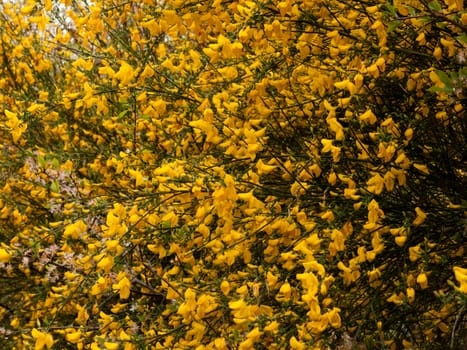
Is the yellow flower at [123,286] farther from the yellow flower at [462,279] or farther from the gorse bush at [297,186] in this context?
the yellow flower at [462,279]

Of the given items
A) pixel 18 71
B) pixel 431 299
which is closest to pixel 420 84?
pixel 431 299

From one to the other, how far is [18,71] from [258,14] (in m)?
3.41

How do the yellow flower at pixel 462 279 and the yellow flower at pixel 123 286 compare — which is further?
the yellow flower at pixel 123 286

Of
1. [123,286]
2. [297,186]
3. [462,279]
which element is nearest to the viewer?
[462,279]

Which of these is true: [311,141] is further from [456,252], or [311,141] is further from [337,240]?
[456,252]

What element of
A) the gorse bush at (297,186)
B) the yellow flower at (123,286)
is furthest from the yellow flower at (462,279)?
the yellow flower at (123,286)

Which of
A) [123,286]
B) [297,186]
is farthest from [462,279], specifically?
[123,286]

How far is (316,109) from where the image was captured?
2.88 meters

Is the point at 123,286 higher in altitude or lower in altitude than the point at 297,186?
lower

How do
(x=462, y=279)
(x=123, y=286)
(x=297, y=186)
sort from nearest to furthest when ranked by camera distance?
(x=462, y=279)
(x=123, y=286)
(x=297, y=186)

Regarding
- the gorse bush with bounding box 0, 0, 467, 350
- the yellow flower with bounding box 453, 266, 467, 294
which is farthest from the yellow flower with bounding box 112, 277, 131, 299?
the yellow flower with bounding box 453, 266, 467, 294

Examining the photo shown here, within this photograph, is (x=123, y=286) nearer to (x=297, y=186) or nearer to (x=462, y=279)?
(x=297, y=186)

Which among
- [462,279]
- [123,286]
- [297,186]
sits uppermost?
[297,186]

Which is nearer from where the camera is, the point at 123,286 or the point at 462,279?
the point at 462,279
